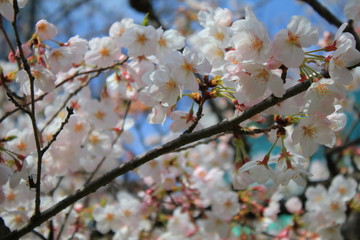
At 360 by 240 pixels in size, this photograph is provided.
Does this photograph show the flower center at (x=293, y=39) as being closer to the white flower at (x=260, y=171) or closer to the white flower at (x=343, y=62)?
the white flower at (x=343, y=62)

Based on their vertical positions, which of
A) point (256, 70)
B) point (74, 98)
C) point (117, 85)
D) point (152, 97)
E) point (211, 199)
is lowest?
point (256, 70)

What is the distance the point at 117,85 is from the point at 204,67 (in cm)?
74

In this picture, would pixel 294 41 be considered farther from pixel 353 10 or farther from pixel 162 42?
pixel 162 42

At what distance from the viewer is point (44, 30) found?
1291 mm

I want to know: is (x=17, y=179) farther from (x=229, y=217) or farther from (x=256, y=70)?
(x=229, y=217)

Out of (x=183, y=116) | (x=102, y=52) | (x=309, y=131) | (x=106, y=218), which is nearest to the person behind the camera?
(x=309, y=131)

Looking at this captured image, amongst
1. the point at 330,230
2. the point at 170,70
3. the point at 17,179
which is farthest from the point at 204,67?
the point at 330,230

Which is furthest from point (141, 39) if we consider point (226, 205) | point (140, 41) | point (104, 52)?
point (226, 205)

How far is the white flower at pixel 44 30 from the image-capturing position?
127 cm

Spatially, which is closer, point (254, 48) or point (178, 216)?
point (254, 48)

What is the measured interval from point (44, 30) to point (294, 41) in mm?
856

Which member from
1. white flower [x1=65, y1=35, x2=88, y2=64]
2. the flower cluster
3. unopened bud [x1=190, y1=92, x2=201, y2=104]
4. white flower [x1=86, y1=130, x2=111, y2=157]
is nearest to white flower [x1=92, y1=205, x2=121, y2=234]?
the flower cluster

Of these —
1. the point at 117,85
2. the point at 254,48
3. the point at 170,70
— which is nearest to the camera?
the point at 254,48

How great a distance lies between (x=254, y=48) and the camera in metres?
0.92
